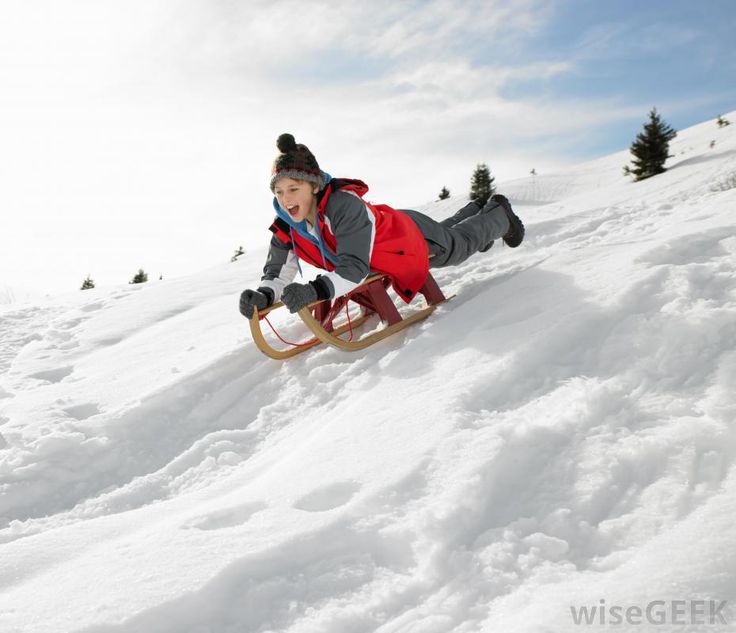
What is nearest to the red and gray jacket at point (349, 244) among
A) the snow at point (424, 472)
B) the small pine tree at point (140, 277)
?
the snow at point (424, 472)

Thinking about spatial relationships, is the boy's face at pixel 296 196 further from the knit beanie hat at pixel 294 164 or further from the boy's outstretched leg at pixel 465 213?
the boy's outstretched leg at pixel 465 213

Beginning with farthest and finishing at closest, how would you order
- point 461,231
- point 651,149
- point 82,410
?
point 651,149 < point 461,231 < point 82,410

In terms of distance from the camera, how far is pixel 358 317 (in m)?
3.92

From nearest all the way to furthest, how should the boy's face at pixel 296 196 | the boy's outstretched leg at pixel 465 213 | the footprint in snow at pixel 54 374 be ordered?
the boy's face at pixel 296 196
the footprint in snow at pixel 54 374
the boy's outstretched leg at pixel 465 213

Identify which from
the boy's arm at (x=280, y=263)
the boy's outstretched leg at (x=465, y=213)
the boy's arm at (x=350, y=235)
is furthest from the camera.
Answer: the boy's outstretched leg at (x=465, y=213)

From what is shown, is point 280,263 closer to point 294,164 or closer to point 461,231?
point 294,164

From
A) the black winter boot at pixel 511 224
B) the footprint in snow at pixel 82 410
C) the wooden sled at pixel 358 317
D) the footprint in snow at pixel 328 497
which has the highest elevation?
the black winter boot at pixel 511 224

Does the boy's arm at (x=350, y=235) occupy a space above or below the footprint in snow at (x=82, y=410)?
above

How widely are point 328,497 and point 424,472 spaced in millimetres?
313

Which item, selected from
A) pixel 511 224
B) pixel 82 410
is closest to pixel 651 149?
pixel 511 224

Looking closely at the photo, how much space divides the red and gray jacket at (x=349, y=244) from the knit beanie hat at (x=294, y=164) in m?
0.11

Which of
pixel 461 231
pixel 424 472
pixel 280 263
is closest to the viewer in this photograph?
pixel 424 472

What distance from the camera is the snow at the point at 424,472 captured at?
144cm

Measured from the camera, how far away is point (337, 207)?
10.8ft
